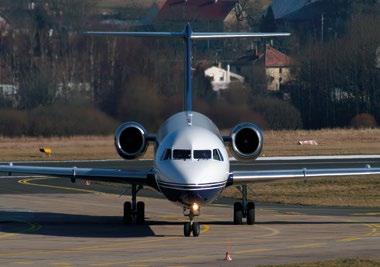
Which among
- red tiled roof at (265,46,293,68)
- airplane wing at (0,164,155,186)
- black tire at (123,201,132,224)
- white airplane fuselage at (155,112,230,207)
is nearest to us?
white airplane fuselage at (155,112,230,207)

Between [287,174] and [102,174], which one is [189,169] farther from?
[287,174]

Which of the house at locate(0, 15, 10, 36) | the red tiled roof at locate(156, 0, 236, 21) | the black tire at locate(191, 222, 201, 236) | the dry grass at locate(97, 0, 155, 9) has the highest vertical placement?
the dry grass at locate(97, 0, 155, 9)

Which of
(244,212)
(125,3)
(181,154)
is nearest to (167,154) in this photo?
(181,154)

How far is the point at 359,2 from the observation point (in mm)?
121875

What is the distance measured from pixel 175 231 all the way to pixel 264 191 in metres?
13.9

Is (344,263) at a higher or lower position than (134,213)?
lower

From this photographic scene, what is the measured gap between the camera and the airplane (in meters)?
30.3

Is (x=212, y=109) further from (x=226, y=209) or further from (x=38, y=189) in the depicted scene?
(x=226, y=209)

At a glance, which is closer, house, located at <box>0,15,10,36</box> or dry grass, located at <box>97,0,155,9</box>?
house, located at <box>0,15,10,36</box>

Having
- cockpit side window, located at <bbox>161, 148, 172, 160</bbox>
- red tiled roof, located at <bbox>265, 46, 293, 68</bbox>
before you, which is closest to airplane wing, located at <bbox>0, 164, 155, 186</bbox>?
cockpit side window, located at <bbox>161, 148, 172, 160</bbox>

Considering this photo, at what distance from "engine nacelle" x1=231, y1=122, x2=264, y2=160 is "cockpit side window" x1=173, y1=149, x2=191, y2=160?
11.1ft

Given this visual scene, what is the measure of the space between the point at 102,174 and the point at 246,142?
3.82 metres

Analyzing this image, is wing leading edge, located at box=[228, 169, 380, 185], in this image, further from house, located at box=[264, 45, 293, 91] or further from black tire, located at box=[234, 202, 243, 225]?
house, located at box=[264, 45, 293, 91]

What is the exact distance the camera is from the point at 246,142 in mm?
34031
